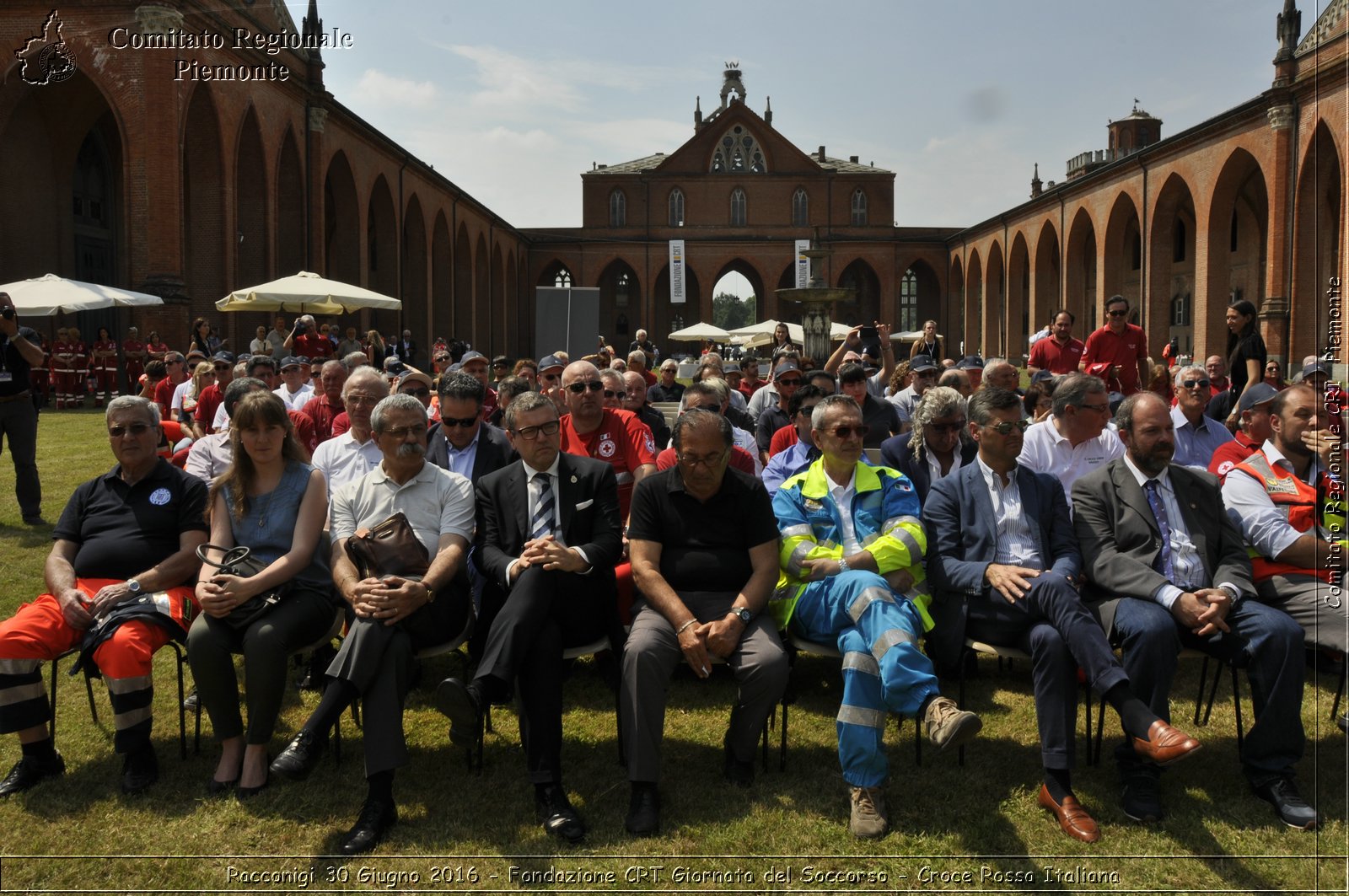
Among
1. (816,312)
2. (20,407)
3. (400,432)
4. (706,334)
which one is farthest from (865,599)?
(706,334)

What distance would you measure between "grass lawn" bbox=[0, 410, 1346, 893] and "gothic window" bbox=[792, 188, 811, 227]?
51110 mm

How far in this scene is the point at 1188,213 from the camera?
32.5m

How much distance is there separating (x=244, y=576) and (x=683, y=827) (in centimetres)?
217

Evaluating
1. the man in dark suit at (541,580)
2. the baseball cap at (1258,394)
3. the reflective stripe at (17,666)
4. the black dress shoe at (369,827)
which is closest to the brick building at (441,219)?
the baseball cap at (1258,394)

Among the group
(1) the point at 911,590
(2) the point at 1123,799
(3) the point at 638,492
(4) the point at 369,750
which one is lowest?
(2) the point at 1123,799

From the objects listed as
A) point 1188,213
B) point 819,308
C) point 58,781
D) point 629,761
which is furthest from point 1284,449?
point 1188,213

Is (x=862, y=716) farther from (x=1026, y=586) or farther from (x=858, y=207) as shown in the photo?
(x=858, y=207)

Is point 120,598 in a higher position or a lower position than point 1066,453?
lower

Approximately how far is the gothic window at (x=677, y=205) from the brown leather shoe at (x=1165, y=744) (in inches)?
2058

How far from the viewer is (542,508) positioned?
178 inches

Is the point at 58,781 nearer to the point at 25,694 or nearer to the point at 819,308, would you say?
the point at 25,694

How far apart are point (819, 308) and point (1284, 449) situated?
53.3 ft

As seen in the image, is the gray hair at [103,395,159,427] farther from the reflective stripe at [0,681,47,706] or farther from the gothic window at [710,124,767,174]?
the gothic window at [710,124,767,174]

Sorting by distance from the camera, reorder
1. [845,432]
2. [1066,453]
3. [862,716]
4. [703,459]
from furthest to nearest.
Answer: [1066,453] < [845,432] < [703,459] < [862,716]
